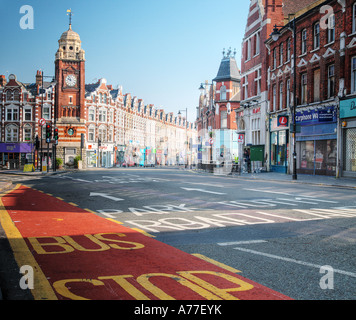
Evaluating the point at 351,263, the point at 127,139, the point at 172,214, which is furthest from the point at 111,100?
the point at 351,263

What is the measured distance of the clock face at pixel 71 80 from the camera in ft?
222

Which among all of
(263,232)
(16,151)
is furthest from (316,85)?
(16,151)

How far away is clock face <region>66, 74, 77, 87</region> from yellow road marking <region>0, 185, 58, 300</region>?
6254cm

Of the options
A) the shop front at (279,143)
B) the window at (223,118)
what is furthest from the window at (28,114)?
the shop front at (279,143)

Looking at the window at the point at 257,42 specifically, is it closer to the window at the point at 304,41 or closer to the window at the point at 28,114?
the window at the point at 304,41

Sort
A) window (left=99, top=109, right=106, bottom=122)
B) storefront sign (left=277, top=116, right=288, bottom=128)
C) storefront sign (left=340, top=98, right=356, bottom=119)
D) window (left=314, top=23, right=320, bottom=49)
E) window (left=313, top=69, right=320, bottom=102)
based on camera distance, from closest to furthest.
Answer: storefront sign (left=340, top=98, right=356, bottom=119), window (left=314, top=23, right=320, bottom=49), window (left=313, top=69, right=320, bottom=102), storefront sign (left=277, top=116, right=288, bottom=128), window (left=99, top=109, right=106, bottom=122)

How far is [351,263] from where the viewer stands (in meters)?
5.16

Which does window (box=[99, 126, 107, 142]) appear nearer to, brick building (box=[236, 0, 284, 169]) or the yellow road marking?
brick building (box=[236, 0, 284, 169])

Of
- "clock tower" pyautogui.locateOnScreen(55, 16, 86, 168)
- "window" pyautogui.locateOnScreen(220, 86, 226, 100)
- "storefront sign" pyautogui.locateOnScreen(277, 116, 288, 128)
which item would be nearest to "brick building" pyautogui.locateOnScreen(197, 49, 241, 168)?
"window" pyautogui.locateOnScreen(220, 86, 226, 100)

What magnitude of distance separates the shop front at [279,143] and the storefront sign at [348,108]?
7.49 meters

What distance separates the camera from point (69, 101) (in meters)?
67.3

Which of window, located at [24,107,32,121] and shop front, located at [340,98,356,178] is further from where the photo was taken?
window, located at [24,107,32,121]

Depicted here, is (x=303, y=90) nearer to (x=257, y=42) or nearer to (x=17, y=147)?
(x=257, y=42)

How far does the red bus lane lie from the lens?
392cm
